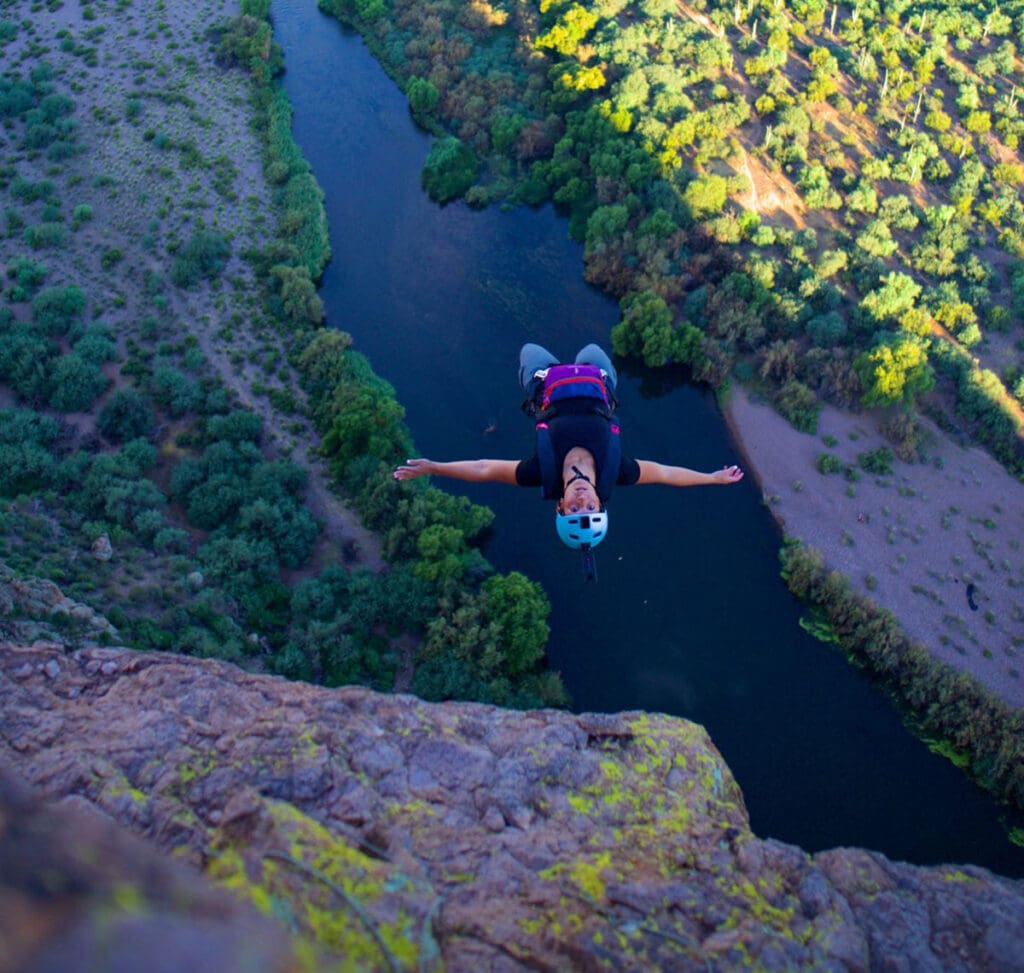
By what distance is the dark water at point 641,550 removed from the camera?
1947 cm

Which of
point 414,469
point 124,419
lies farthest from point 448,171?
point 414,469

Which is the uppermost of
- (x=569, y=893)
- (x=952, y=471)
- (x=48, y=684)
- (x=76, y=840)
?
(x=76, y=840)

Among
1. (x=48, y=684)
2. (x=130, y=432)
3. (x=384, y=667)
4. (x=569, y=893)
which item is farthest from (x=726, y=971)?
(x=130, y=432)

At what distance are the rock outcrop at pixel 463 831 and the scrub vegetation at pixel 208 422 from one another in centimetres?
486

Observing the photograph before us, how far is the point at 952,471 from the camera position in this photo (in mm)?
24578

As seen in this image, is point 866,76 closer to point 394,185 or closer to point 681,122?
point 681,122

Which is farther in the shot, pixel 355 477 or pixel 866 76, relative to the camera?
pixel 866 76

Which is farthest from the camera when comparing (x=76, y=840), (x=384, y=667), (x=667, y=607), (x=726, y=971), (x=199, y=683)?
(x=667, y=607)

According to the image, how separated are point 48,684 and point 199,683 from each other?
1662mm

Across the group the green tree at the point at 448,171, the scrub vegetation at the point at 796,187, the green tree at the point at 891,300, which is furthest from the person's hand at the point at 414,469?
the green tree at the point at 448,171

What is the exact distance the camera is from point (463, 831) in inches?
280

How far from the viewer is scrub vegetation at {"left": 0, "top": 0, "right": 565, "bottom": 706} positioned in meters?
19.2

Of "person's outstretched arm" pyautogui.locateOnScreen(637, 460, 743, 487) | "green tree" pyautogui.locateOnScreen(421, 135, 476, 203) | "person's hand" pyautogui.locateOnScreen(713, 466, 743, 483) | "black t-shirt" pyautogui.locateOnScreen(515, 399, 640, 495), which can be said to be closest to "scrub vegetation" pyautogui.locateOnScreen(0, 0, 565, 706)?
"green tree" pyautogui.locateOnScreen(421, 135, 476, 203)

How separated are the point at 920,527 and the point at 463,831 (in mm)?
19942
